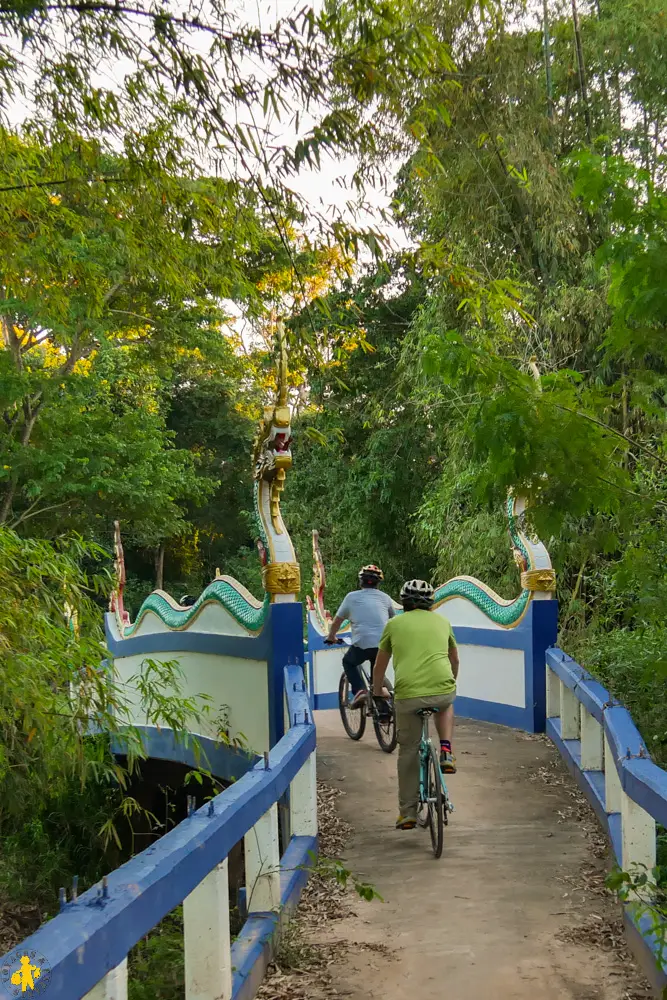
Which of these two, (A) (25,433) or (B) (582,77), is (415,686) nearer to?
(B) (582,77)

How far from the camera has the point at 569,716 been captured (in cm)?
861

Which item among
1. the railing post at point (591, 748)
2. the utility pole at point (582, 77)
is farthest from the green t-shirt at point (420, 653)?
the utility pole at point (582, 77)

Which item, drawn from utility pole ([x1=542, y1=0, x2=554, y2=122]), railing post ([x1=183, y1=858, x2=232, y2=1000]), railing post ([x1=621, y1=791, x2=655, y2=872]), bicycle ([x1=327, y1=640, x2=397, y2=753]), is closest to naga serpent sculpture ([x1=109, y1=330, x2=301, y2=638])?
bicycle ([x1=327, y1=640, x2=397, y2=753])

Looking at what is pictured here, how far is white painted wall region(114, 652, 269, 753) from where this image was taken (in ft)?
28.7

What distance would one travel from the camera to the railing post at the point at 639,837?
4656mm

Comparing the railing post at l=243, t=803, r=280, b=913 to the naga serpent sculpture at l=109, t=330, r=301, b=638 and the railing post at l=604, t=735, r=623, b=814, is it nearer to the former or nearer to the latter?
the railing post at l=604, t=735, r=623, b=814

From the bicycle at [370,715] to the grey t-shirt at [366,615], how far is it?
0.38 meters

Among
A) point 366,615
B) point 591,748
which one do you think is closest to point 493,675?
point 366,615

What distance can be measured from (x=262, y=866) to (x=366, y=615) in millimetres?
4524

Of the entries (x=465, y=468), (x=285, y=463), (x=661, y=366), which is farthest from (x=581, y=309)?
(x=285, y=463)

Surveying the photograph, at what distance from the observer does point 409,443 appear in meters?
20.8

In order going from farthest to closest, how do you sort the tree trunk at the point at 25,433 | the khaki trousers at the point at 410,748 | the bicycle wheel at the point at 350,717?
the tree trunk at the point at 25,433, the bicycle wheel at the point at 350,717, the khaki trousers at the point at 410,748

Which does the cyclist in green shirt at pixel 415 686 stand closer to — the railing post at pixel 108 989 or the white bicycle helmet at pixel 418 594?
the white bicycle helmet at pixel 418 594

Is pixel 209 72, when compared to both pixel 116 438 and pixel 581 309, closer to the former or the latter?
pixel 581 309
